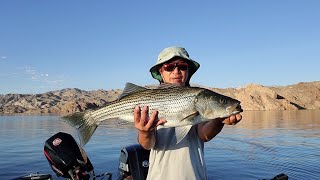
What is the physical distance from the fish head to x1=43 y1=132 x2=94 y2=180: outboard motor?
12.9 feet

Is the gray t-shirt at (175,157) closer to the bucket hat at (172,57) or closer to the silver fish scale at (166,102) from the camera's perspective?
the silver fish scale at (166,102)

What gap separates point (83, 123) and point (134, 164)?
10.5 ft

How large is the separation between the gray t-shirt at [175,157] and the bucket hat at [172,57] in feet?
3.59

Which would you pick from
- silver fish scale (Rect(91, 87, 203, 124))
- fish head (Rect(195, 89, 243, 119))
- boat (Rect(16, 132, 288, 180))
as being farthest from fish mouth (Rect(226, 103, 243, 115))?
boat (Rect(16, 132, 288, 180))

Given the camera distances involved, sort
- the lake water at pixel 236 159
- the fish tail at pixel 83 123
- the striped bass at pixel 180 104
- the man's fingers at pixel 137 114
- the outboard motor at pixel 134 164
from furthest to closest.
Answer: the lake water at pixel 236 159 → the outboard motor at pixel 134 164 → the fish tail at pixel 83 123 → the striped bass at pixel 180 104 → the man's fingers at pixel 137 114

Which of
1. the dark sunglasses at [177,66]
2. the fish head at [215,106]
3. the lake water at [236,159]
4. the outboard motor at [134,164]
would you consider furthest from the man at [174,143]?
the lake water at [236,159]

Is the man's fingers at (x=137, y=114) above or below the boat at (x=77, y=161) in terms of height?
above

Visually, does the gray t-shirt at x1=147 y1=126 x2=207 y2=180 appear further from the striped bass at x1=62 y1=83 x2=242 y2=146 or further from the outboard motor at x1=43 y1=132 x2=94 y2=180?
the outboard motor at x1=43 y1=132 x2=94 y2=180

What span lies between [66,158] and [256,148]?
25.3 meters

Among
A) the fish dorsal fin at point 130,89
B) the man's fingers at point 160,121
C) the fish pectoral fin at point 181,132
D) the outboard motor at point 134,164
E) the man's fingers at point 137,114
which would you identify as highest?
the fish dorsal fin at point 130,89

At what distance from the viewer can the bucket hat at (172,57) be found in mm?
5887

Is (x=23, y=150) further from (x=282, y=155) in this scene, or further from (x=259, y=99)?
(x=259, y=99)

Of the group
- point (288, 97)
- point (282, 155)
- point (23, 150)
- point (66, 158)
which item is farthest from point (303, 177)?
point (288, 97)

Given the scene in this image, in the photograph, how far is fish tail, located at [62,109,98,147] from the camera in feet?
20.1
